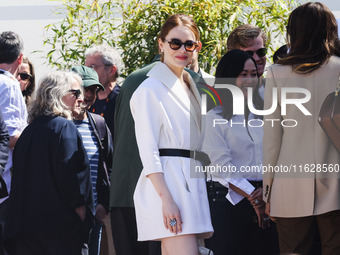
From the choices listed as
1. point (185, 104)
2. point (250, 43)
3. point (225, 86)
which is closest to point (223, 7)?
point (250, 43)

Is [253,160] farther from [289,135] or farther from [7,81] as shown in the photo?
[7,81]

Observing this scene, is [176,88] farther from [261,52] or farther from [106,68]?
[106,68]

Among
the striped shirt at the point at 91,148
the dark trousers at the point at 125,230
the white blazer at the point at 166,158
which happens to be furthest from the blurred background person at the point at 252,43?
the white blazer at the point at 166,158

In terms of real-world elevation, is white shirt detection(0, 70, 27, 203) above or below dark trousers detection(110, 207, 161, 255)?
above

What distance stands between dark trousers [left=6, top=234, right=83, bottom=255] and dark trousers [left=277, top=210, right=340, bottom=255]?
53.0 inches

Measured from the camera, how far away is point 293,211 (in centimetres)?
380

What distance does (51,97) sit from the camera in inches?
189

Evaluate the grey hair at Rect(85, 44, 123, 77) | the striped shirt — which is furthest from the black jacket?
the grey hair at Rect(85, 44, 123, 77)

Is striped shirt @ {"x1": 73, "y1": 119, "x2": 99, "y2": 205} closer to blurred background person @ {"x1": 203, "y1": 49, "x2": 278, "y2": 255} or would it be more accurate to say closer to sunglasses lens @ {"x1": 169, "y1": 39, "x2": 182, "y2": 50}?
blurred background person @ {"x1": 203, "y1": 49, "x2": 278, "y2": 255}

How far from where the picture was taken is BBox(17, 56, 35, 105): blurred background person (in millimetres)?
6233

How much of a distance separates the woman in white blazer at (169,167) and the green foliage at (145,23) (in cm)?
283

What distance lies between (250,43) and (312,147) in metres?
1.96

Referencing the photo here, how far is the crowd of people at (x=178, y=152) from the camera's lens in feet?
12.4

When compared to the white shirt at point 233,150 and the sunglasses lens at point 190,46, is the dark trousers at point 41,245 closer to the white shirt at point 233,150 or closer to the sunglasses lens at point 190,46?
the white shirt at point 233,150
